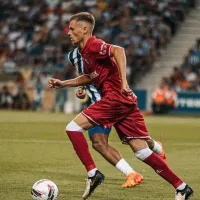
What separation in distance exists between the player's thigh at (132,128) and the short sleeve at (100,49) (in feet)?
2.36

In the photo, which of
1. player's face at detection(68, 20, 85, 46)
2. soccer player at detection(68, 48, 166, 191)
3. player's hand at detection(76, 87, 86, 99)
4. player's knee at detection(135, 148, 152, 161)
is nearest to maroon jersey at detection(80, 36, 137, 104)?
player's face at detection(68, 20, 85, 46)

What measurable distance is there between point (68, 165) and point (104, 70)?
371 centimetres

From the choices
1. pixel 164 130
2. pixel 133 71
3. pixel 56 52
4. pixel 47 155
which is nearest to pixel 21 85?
pixel 56 52

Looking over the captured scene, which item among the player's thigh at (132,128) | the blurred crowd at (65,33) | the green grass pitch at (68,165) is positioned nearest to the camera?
the player's thigh at (132,128)

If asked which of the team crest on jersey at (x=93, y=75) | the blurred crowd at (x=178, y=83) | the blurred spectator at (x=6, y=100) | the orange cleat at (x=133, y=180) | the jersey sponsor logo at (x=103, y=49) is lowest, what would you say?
the blurred spectator at (x=6, y=100)

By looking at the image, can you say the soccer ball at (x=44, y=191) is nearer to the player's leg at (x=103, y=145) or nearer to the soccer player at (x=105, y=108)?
the soccer player at (x=105, y=108)

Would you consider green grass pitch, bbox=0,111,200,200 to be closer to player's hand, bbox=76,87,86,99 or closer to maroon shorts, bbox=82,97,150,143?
maroon shorts, bbox=82,97,150,143

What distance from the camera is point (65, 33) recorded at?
111 feet

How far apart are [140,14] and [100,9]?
78.1 inches

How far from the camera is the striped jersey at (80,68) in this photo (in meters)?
9.05

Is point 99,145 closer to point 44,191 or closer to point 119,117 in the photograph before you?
point 119,117

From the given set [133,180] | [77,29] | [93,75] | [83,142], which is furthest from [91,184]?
[77,29]

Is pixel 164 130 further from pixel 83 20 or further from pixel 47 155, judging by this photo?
pixel 83 20

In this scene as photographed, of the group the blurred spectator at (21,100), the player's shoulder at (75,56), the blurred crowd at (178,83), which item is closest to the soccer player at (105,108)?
the player's shoulder at (75,56)
